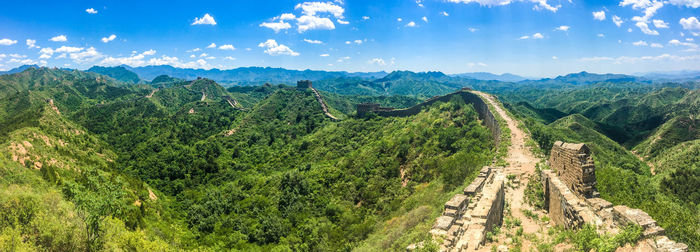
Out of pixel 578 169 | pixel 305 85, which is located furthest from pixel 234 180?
pixel 305 85

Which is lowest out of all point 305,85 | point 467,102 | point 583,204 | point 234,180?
point 234,180

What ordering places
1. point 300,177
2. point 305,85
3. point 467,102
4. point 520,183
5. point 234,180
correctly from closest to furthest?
point 520,183
point 300,177
point 234,180
point 467,102
point 305,85

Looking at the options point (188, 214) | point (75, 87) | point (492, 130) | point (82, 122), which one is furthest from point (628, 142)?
point (75, 87)

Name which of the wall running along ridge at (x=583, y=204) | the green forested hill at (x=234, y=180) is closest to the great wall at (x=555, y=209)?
the wall running along ridge at (x=583, y=204)

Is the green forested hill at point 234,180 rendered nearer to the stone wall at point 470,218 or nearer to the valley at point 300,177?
the valley at point 300,177

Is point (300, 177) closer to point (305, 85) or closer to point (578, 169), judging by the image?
point (578, 169)

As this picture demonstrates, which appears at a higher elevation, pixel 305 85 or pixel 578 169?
pixel 305 85

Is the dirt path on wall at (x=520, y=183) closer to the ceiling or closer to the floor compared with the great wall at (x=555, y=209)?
closer to the floor
